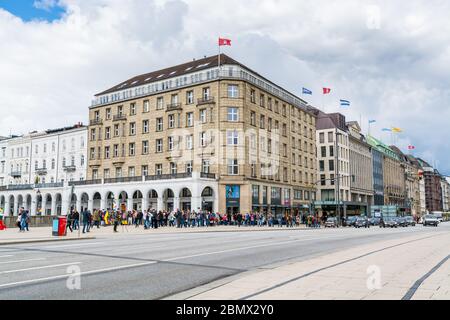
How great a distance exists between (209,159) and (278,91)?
1756 cm

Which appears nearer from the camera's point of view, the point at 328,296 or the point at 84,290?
the point at 328,296

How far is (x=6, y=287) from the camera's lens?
7941 mm

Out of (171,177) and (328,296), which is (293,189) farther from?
(328,296)

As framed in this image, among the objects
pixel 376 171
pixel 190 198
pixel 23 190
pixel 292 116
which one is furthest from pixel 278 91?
pixel 376 171

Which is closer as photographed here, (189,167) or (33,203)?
(189,167)

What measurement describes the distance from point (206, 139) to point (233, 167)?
5.03 m

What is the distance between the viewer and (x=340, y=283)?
7.94 m

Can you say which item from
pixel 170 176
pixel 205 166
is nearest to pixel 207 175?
pixel 205 166

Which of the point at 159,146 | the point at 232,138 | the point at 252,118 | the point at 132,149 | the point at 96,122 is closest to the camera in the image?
the point at 232,138

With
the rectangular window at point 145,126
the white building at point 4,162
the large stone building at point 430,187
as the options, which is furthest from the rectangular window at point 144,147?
the large stone building at point 430,187

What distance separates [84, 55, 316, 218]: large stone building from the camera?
55.8m

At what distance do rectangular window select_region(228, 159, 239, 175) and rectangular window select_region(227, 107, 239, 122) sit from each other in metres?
5.18

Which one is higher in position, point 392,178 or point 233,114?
point 233,114

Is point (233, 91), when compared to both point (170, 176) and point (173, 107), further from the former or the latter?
point (170, 176)
